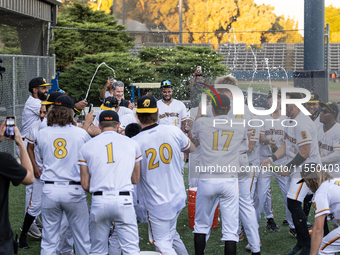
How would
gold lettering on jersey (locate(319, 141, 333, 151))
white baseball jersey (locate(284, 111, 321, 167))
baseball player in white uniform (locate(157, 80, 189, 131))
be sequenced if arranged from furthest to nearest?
baseball player in white uniform (locate(157, 80, 189, 131)) → gold lettering on jersey (locate(319, 141, 333, 151)) → white baseball jersey (locate(284, 111, 321, 167))

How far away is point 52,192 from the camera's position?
3.82 meters

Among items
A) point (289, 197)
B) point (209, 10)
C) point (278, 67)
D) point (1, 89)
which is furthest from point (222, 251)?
point (209, 10)

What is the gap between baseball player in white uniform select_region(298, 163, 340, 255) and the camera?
3.66 meters

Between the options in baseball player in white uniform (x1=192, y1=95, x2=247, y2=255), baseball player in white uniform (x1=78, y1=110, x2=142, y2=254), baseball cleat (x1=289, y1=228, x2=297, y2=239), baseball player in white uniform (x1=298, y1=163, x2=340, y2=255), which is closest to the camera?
baseball player in white uniform (x1=78, y1=110, x2=142, y2=254)

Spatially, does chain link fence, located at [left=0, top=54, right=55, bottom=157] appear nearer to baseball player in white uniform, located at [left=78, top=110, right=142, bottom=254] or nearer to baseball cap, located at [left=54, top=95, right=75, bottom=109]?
baseball cap, located at [left=54, top=95, right=75, bottom=109]

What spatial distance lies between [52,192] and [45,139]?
558 mm

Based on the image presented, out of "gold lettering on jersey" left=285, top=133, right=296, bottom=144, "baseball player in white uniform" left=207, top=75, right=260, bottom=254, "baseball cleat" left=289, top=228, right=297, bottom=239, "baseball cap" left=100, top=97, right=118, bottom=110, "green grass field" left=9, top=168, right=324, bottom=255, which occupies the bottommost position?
"green grass field" left=9, top=168, right=324, bottom=255

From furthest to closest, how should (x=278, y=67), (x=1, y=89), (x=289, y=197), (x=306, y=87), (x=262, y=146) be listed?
1. (x=278, y=67)
2. (x=1, y=89)
3. (x=306, y=87)
4. (x=262, y=146)
5. (x=289, y=197)

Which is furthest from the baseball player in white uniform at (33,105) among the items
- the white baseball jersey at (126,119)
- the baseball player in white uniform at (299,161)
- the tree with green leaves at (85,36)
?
the tree with green leaves at (85,36)

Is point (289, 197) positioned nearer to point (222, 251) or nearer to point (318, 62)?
point (222, 251)

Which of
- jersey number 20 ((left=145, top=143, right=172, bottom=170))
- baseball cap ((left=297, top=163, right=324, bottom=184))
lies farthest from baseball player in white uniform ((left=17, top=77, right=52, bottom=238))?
baseball cap ((left=297, top=163, right=324, bottom=184))

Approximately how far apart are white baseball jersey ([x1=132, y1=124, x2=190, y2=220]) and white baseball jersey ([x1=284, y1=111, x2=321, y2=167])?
1.74 meters

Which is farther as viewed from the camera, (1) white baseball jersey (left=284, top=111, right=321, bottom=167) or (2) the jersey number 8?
(1) white baseball jersey (left=284, top=111, right=321, bottom=167)

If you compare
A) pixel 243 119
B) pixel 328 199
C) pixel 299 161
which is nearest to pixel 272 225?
pixel 299 161
